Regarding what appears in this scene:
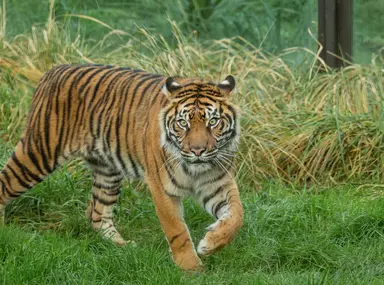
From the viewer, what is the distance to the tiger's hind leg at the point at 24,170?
20.9ft

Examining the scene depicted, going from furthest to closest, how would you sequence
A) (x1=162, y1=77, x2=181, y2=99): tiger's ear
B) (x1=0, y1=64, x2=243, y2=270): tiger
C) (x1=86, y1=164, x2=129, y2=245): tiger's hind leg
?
(x1=86, y1=164, x2=129, y2=245): tiger's hind leg
(x1=162, y1=77, x2=181, y2=99): tiger's ear
(x1=0, y1=64, x2=243, y2=270): tiger

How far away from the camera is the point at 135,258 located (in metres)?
5.14

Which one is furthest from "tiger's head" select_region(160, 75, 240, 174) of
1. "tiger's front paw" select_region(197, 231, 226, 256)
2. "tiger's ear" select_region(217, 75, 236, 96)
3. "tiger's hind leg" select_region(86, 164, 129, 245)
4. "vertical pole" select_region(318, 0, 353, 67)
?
"vertical pole" select_region(318, 0, 353, 67)

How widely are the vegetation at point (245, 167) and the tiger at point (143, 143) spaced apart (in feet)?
0.74

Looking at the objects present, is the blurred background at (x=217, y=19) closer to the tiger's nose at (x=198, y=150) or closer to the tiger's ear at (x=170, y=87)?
the tiger's ear at (x=170, y=87)

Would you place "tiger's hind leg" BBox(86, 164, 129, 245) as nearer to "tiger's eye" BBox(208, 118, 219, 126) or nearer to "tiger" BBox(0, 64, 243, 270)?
"tiger" BBox(0, 64, 243, 270)

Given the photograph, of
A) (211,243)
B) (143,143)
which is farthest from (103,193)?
(211,243)

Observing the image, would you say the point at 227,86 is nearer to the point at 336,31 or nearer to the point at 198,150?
the point at 198,150

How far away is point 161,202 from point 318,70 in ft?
10.6

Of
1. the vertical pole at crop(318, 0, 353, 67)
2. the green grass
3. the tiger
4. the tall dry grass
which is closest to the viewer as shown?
the green grass

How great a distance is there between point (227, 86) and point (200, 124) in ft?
1.25

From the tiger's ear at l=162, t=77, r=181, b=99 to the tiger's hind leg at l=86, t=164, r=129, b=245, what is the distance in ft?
3.24

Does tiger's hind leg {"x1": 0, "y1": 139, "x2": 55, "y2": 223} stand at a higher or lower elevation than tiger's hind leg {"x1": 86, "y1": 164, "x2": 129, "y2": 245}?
higher

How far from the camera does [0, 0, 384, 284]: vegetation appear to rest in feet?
17.1
